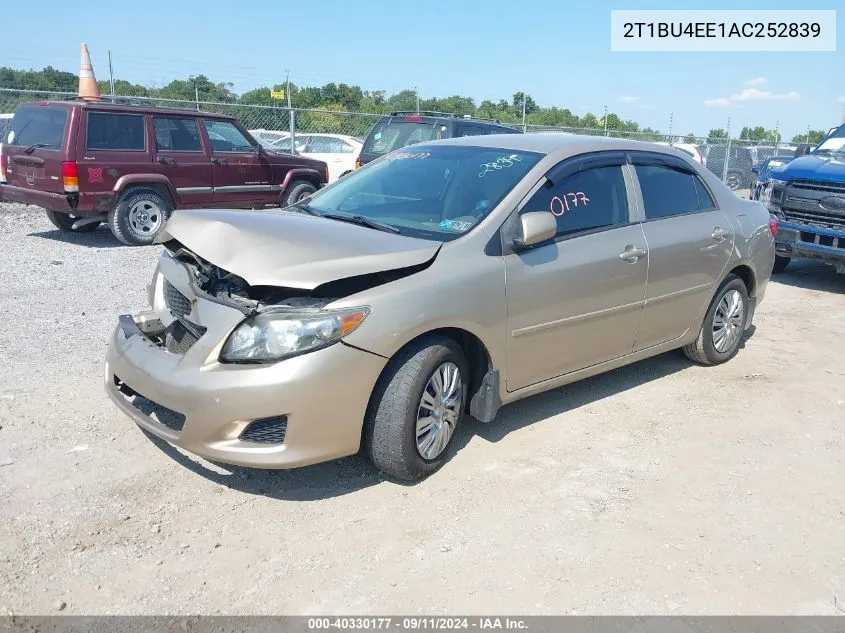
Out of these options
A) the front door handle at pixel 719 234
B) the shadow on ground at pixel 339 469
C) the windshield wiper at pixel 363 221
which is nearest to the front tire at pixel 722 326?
the front door handle at pixel 719 234

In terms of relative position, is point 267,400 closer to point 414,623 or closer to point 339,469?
point 339,469

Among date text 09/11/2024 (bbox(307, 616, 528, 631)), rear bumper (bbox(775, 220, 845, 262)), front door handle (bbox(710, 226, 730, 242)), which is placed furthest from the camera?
rear bumper (bbox(775, 220, 845, 262))

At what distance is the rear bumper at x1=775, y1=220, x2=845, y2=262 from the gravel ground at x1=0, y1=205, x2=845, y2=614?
140 inches

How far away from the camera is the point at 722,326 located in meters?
5.73

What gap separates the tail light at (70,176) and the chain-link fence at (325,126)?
6.30ft

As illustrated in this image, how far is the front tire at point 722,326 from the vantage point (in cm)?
560

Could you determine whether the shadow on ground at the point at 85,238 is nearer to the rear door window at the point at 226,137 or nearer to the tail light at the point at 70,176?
the tail light at the point at 70,176

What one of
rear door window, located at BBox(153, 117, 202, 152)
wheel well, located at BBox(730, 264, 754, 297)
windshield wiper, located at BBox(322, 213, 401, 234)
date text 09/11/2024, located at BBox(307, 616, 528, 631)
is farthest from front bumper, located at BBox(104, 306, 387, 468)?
rear door window, located at BBox(153, 117, 202, 152)

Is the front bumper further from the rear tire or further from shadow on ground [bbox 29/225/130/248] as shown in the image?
the rear tire

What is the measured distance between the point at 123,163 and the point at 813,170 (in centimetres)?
859

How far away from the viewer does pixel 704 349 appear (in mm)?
5648

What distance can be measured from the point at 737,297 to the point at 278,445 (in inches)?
160

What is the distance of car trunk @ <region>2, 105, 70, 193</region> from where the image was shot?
919 cm

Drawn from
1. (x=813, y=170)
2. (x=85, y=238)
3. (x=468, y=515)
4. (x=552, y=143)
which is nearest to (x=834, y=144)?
(x=813, y=170)
